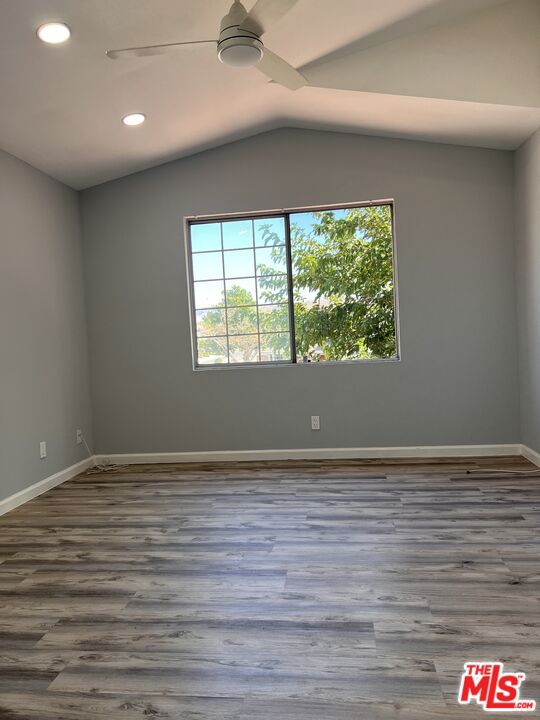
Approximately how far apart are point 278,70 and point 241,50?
0.37m

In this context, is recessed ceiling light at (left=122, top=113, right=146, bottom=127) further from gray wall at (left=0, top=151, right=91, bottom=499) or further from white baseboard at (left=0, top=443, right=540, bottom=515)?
white baseboard at (left=0, top=443, right=540, bottom=515)

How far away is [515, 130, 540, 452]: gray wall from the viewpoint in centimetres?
411

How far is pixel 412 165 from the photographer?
4.64m

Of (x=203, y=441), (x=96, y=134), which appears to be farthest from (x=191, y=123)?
(x=203, y=441)

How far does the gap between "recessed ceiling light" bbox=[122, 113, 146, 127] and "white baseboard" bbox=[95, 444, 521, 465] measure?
8.83ft

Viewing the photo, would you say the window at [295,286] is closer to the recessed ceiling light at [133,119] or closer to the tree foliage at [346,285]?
the tree foliage at [346,285]

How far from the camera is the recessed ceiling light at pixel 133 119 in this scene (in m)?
3.82

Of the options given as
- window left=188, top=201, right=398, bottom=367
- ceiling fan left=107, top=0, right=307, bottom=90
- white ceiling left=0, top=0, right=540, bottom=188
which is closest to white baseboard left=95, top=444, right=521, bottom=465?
window left=188, top=201, right=398, bottom=367

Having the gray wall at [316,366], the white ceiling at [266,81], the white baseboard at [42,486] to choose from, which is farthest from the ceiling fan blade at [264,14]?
the white baseboard at [42,486]

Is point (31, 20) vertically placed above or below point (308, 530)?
above

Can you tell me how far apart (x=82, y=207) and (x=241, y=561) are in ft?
12.0

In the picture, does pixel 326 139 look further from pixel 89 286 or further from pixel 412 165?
pixel 89 286
